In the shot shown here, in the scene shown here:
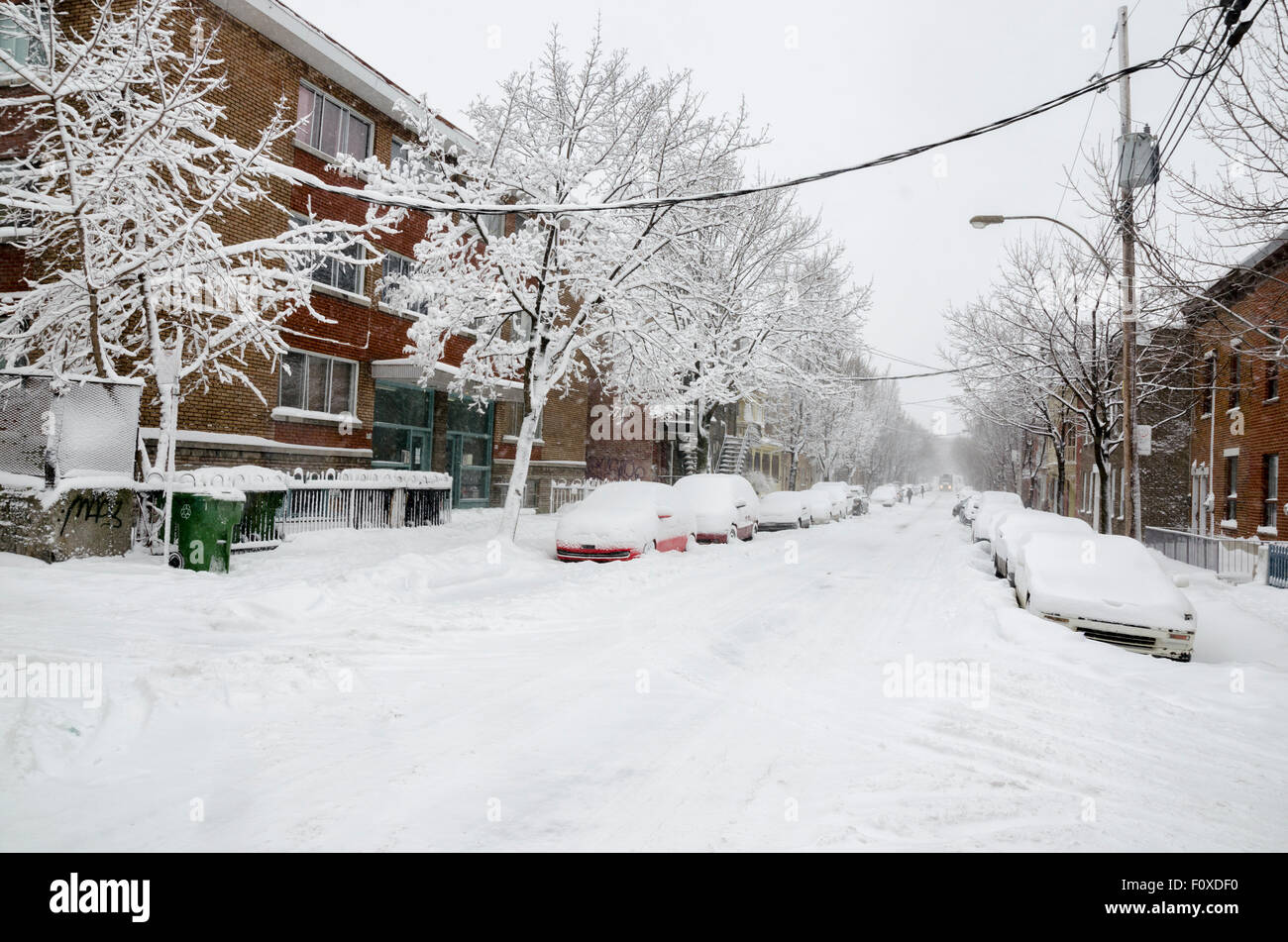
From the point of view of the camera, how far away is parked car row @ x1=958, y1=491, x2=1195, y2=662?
26.2ft

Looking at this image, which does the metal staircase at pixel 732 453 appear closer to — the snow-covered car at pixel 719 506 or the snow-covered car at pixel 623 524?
the snow-covered car at pixel 719 506

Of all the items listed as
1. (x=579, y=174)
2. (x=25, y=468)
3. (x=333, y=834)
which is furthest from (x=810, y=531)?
(x=333, y=834)

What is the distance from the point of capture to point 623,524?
13539 millimetres

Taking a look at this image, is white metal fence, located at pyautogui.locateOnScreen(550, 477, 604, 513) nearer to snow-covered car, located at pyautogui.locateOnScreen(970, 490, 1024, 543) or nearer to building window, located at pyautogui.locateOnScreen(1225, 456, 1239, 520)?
snow-covered car, located at pyautogui.locateOnScreen(970, 490, 1024, 543)

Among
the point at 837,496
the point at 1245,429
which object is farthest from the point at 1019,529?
the point at 837,496

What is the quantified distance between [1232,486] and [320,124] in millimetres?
27107

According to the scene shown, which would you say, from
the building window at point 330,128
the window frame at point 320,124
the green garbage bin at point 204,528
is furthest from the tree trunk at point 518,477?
the building window at point 330,128

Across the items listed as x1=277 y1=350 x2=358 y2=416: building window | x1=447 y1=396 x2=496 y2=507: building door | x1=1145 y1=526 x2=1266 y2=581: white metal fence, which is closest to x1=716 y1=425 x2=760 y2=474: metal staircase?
x1=447 y1=396 x2=496 y2=507: building door

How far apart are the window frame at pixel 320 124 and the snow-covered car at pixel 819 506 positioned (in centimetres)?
1854

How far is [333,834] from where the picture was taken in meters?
3.45

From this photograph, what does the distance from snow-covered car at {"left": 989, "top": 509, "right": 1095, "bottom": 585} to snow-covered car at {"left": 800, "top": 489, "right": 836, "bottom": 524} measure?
13.0 meters
